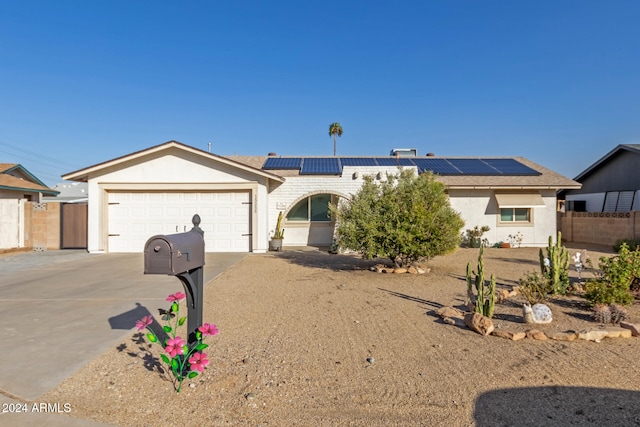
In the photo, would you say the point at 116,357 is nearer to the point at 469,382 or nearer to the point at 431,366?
the point at 431,366

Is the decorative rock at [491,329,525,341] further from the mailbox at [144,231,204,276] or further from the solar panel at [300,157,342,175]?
the solar panel at [300,157,342,175]

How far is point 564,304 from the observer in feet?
23.3

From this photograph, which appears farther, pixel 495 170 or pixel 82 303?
pixel 495 170

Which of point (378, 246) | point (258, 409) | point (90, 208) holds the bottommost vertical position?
point (258, 409)

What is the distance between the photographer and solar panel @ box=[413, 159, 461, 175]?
18.2 metres

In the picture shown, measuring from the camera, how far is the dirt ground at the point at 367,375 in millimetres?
3371

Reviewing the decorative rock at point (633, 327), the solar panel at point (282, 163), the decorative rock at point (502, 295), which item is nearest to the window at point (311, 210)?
the solar panel at point (282, 163)

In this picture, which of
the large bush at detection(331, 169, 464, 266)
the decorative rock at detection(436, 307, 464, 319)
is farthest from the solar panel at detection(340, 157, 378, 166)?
the decorative rock at detection(436, 307, 464, 319)

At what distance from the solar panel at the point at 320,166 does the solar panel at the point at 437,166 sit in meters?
4.03

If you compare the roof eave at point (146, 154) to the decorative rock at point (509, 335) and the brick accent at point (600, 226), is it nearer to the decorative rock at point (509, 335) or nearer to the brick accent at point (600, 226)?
the decorative rock at point (509, 335)

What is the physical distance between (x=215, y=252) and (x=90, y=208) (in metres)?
4.89

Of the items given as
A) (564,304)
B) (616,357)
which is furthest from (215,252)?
(616,357)

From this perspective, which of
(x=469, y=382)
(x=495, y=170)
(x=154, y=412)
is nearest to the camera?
(x=154, y=412)

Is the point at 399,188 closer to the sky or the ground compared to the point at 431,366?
closer to the sky
